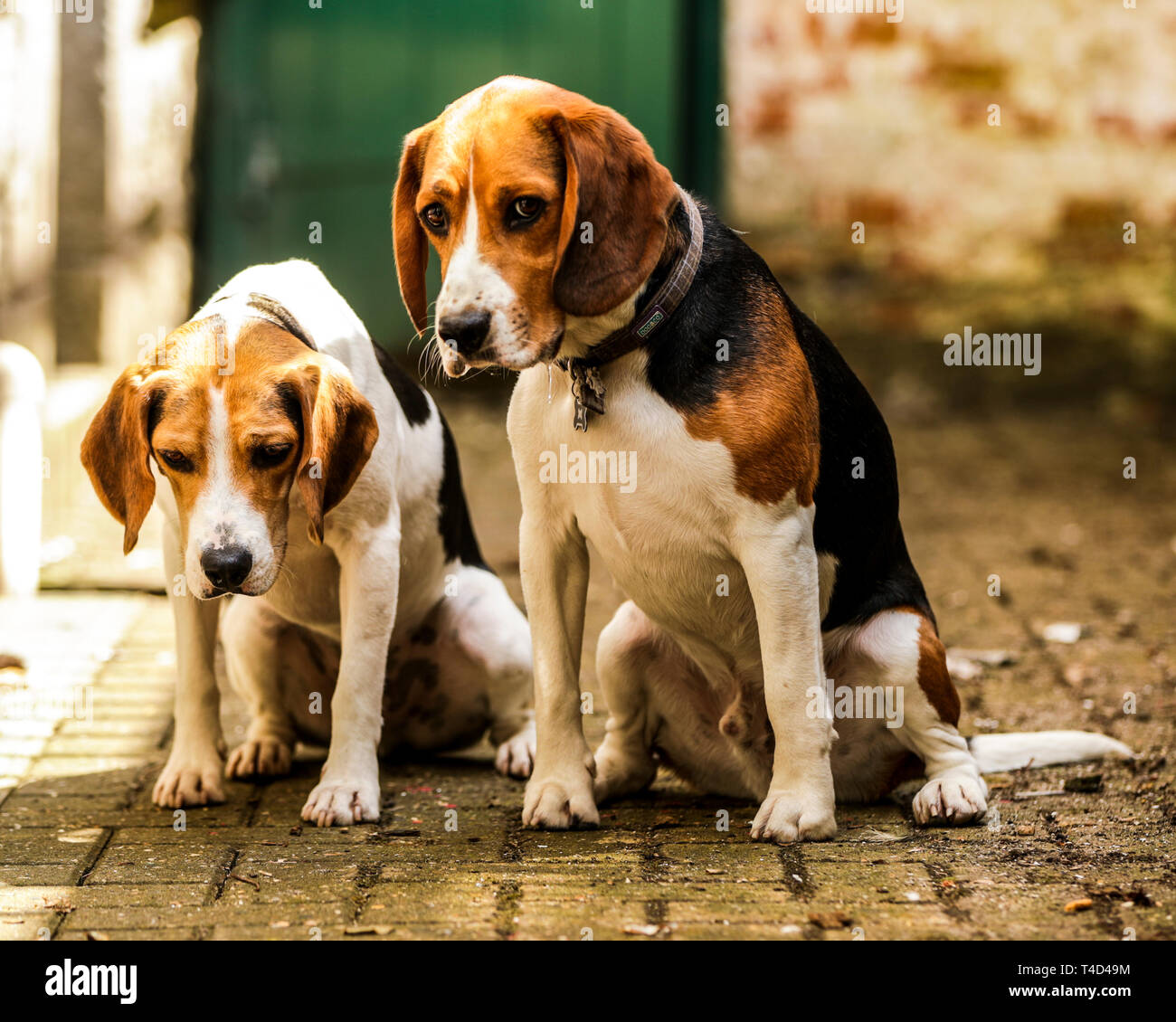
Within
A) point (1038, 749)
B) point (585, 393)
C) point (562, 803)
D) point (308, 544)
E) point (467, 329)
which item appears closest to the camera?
point (467, 329)

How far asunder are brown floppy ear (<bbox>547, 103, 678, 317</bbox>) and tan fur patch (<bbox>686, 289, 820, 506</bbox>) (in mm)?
369

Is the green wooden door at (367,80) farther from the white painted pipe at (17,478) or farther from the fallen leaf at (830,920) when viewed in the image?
the fallen leaf at (830,920)

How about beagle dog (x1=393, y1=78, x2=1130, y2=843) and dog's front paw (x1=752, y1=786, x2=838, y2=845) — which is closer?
beagle dog (x1=393, y1=78, x2=1130, y2=843)

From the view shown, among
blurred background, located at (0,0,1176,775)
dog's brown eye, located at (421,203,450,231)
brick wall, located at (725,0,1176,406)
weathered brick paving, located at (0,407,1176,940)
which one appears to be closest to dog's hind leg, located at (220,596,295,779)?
weathered brick paving, located at (0,407,1176,940)

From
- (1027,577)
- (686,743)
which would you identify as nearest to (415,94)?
(1027,577)

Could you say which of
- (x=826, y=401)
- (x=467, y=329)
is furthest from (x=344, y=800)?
(x=826, y=401)

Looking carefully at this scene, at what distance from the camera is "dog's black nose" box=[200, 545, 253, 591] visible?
3.75 meters

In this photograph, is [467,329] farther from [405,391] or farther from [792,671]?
[405,391]

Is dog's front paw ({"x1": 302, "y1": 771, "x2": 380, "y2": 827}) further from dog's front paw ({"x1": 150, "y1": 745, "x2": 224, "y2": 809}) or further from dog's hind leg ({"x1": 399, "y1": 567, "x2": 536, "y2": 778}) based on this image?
dog's hind leg ({"x1": 399, "y1": 567, "x2": 536, "y2": 778})

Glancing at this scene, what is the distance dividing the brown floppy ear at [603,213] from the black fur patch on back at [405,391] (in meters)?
1.13

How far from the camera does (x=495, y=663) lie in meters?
4.76

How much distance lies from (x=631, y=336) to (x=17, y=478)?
4.34 m

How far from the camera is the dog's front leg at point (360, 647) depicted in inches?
166

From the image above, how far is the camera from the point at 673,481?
3723 mm
